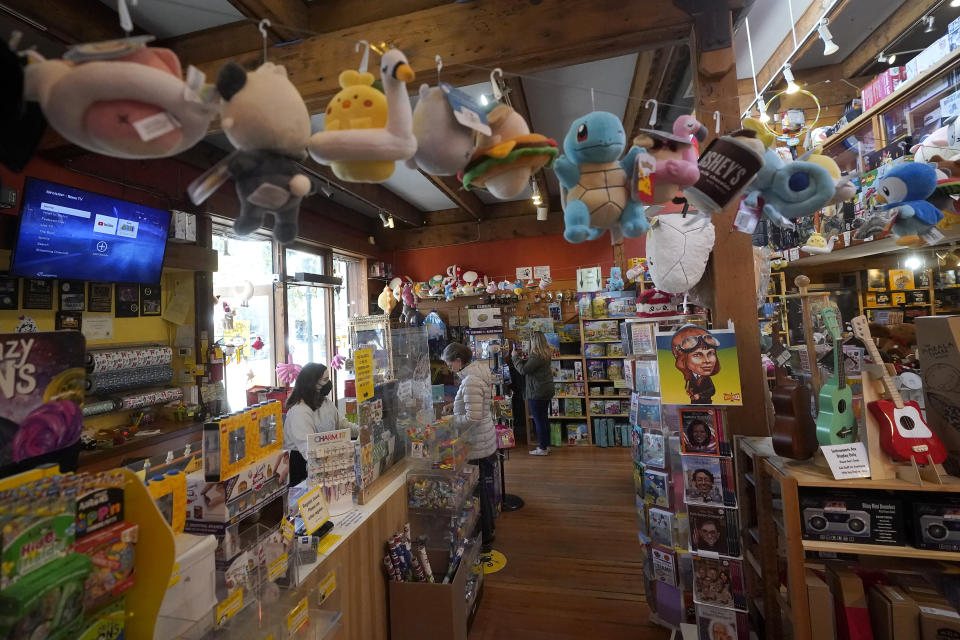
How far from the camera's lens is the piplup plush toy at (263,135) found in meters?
0.75

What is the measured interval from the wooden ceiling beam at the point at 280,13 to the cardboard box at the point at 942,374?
273 centimetres

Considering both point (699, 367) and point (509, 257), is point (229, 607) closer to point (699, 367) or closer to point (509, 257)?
point (699, 367)

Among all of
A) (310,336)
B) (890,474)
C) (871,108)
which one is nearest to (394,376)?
(890,474)

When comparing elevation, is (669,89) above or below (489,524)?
above

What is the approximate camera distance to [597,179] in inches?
44.6

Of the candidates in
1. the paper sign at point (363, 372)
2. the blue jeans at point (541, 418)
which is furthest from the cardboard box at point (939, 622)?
the blue jeans at point (541, 418)

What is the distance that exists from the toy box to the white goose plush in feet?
2.90

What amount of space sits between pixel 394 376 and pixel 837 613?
2.15 metres

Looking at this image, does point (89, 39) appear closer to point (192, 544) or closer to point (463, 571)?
point (192, 544)

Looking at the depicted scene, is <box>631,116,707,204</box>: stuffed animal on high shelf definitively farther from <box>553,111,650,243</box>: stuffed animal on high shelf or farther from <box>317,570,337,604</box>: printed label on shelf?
<box>317,570,337,604</box>: printed label on shelf

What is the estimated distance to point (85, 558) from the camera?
2.15 feet

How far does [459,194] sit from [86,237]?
11.2 feet

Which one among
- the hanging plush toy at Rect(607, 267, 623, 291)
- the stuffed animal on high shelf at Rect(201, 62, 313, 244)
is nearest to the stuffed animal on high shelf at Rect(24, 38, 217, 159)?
the stuffed animal on high shelf at Rect(201, 62, 313, 244)

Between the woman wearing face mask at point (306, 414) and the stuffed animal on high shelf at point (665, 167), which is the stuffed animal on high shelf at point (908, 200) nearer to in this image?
the stuffed animal on high shelf at point (665, 167)
